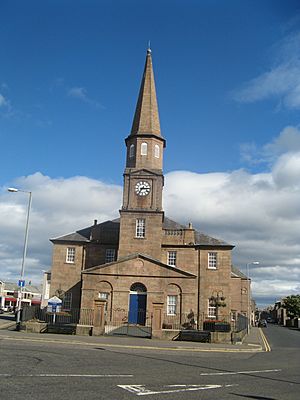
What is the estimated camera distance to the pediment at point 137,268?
129 feet

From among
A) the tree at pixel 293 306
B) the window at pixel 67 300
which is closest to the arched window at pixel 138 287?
the window at pixel 67 300

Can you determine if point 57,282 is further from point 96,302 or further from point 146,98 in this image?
point 146,98

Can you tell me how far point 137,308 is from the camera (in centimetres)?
3916

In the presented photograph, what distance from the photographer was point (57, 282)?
1743 inches

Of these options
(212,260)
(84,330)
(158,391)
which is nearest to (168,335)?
(84,330)

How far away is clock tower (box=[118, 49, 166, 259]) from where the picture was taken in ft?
139

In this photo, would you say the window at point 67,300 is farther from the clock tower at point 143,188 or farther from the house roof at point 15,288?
the house roof at point 15,288

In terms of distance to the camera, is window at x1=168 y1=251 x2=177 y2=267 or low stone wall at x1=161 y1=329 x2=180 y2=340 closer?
low stone wall at x1=161 y1=329 x2=180 y2=340

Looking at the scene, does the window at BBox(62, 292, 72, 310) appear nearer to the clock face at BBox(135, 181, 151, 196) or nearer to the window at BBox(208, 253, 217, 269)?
the clock face at BBox(135, 181, 151, 196)

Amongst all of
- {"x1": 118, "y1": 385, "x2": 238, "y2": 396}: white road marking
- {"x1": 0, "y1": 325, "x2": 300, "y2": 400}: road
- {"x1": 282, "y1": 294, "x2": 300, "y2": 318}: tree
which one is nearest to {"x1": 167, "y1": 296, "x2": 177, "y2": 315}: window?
{"x1": 0, "y1": 325, "x2": 300, "y2": 400}: road

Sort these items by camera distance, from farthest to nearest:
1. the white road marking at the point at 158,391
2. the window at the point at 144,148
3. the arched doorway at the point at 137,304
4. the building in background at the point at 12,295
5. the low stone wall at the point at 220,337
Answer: the building in background at the point at 12,295
the window at the point at 144,148
the arched doorway at the point at 137,304
the low stone wall at the point at 220,337
the white road marking at the point at 158,391

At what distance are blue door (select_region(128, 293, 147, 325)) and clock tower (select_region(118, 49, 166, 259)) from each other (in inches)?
167

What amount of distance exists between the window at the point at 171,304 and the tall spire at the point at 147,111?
52.0 feet

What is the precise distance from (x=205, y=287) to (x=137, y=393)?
3502cm
